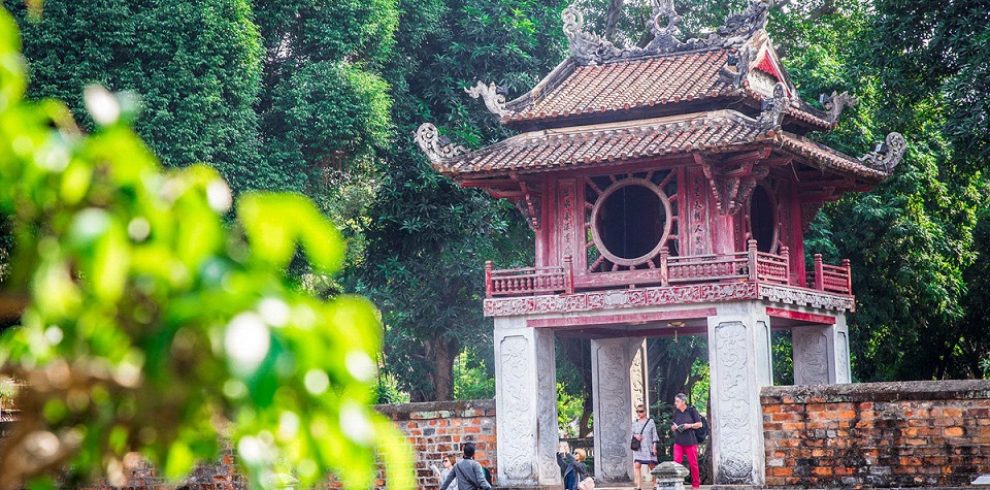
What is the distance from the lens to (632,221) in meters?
21.7

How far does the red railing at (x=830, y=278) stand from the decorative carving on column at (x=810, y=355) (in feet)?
2.24

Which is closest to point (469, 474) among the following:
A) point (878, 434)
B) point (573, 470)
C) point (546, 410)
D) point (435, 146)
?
point (573, 470)

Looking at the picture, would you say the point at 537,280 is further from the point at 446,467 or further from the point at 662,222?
the point at 446,467

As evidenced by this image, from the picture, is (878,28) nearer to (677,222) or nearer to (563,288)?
(677,222)

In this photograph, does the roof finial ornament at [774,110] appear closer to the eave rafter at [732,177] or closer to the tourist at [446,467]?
the eave rafter at [732,177]

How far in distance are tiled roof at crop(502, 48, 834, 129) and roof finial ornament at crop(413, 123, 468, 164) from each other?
92cm

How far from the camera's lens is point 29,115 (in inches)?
119

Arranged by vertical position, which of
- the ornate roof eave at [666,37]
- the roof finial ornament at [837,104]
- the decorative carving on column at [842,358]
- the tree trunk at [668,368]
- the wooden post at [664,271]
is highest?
the ornate roof eave at [666,37]

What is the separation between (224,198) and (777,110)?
16.5 metres

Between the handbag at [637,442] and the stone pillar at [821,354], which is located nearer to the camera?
the handbag at [637,442]

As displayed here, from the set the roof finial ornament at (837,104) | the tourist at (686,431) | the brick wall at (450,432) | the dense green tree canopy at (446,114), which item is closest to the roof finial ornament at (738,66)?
the roof finial ornament at (837,104)

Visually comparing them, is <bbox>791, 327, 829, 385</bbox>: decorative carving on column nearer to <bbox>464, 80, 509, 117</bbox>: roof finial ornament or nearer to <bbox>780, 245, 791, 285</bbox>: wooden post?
<bbox>780, 245, 791, 285</bbox>: wooden post

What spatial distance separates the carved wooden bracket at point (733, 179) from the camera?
64.4 feet

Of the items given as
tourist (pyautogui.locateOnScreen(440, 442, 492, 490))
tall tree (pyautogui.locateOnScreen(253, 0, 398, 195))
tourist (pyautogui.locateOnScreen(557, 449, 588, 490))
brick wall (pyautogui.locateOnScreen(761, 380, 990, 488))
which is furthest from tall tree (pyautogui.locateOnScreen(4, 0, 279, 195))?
brick wall (pyautogui.locateOnScreen(761, 380, 990, 488))
